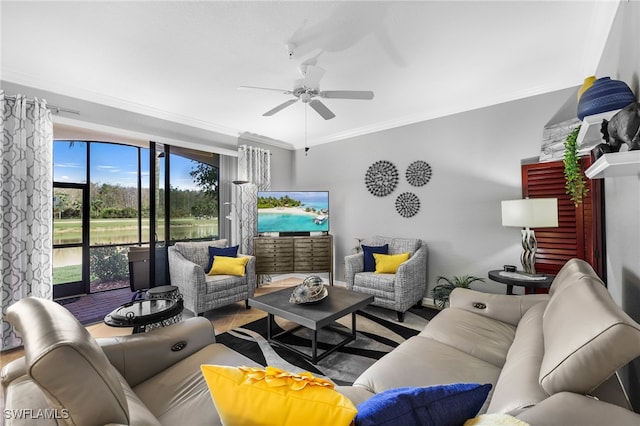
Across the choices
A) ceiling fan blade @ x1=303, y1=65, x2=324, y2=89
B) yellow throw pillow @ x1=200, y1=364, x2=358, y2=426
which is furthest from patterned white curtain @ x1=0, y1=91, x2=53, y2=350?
yellow throw pillow @ x1=200, y1=364, x2=358, y2=426

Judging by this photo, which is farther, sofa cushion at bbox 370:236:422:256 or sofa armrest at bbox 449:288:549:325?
sofa cushion at bbox 370:236:422:256

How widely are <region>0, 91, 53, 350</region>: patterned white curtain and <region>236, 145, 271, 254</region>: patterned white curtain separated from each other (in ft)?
7.40

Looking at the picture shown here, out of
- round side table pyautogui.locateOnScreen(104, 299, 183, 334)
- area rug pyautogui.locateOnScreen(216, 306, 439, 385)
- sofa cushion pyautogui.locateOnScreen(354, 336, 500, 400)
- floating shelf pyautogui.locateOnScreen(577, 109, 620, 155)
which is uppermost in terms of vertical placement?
floating shelf pyautogui.locateOnScreen(577, 109, 620, 155)

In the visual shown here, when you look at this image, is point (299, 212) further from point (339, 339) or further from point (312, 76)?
point (312, 76)

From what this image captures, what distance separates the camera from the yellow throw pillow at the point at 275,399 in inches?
25.7

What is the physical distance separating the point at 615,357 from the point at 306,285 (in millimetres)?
1978

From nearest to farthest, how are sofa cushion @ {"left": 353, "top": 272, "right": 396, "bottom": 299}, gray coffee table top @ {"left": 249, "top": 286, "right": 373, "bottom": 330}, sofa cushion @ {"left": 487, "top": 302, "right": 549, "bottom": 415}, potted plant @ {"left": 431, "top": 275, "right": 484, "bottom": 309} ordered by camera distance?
sofa cushion @ {"left": 487, "top": 302, "right": 549, "bottom": 415}, gray coffee table top @ {"left": 249, "top": 286, "right": 373, "bottom": 330}, sofa cushion @ {"left": 353, "top": 272, "right": 396, "bottom": 299}, potted plant @ {"left": 431, "top": 275, "right": 484, "bottom": 309}

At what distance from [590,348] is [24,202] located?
410 centimetres

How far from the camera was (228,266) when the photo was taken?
3.58 meters

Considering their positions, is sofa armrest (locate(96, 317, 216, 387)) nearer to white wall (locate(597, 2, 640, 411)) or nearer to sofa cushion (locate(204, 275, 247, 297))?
sofa cushion (locate(204, 275, 247, 297))

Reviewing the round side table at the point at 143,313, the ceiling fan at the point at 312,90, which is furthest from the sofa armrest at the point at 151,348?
the ceiling fan at the point at 312,90

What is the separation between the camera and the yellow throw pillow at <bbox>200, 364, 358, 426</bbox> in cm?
65

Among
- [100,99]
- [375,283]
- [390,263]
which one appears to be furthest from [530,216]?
[100,99]

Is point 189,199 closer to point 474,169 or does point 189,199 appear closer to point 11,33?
point 11,33
